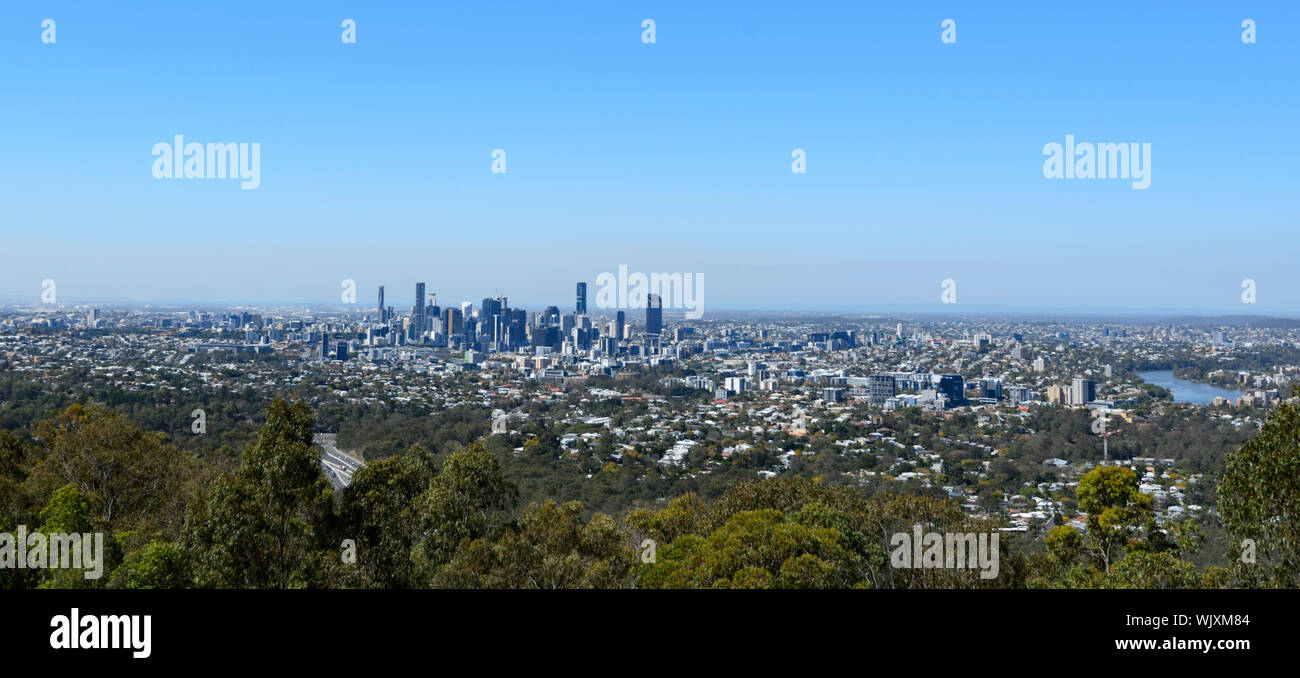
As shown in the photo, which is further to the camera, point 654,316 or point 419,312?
point 419,312

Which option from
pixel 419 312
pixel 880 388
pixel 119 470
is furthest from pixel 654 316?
pixel 119 470

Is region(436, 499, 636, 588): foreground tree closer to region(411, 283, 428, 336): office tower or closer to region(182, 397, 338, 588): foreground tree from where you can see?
region(182, 397, 338, 588): foreground tree

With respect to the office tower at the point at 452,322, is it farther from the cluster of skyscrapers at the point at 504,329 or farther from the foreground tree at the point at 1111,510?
the foreground tree at the point at 1111,510

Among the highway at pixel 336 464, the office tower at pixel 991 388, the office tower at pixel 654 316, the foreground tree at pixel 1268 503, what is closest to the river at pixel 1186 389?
the office tower at pixel 991 388

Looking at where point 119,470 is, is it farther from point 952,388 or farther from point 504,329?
point 504,329

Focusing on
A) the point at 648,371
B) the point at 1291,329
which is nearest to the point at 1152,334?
the point at 1291,329

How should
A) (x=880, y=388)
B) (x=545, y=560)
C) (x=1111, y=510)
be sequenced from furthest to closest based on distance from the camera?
(x=880, y=388)
(x=1111, y=510)
(x=545, y=560)
